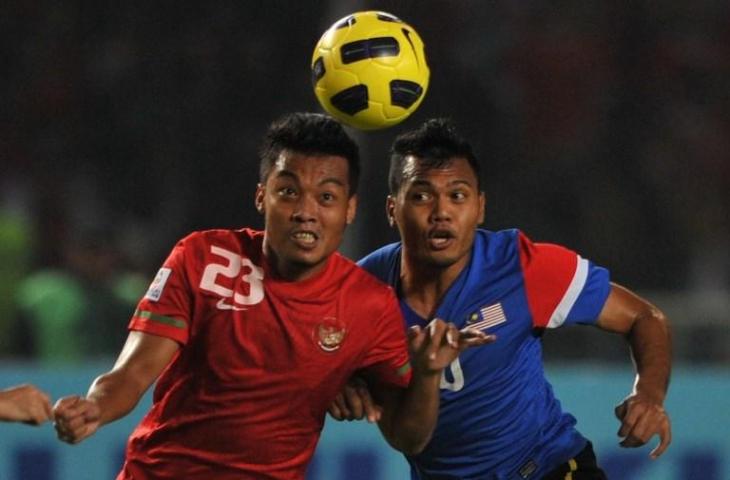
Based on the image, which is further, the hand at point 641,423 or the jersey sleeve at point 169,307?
the hand at point 641,423

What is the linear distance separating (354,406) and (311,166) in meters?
0.71

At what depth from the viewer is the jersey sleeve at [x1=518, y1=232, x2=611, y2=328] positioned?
518 centimetres

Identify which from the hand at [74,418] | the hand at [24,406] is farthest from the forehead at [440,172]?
the hand at [24,406]

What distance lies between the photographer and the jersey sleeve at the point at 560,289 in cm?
518

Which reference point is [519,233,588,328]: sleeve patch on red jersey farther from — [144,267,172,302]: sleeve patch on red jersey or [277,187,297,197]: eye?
[144,267,172,302]: sleeve patch on red jersey

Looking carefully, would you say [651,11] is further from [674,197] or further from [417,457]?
[417,457]

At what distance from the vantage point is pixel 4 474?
733 cm

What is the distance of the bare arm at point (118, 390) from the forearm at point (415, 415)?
67 centimetres

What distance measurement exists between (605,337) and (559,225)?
3.15ft

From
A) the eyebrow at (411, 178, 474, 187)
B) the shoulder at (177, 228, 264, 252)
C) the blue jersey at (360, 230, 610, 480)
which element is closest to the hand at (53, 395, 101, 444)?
the shoulder at (177, 228, 264, 252)

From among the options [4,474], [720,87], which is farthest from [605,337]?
[4,474]

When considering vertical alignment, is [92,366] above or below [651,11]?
below

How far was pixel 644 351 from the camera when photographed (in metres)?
5.18

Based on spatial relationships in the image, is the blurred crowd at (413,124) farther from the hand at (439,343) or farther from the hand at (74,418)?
the hand at (74,418)
